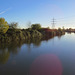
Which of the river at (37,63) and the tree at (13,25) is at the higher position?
the tree at (13,25)

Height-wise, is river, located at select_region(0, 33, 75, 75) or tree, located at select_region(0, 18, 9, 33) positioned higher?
tree, located at select_region(0, 18, 9, 33)

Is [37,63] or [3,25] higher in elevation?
[3,25]

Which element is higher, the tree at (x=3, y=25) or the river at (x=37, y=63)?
the tree at (x=3, y=25)

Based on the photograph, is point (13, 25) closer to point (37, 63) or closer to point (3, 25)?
point (3, 25)

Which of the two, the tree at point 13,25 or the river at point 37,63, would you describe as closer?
the river at point 37,63

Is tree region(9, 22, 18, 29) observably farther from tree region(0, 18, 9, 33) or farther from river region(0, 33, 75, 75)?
river region(0, 33, 75, 75)

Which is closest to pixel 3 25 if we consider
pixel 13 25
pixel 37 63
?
pixel 13 25

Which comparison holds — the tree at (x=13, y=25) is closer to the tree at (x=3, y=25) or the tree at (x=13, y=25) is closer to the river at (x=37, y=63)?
the tree at (x=3, y=25)

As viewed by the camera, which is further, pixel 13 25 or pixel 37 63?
pixel 13 25

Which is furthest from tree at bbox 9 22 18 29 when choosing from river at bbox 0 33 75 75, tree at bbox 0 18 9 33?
river at bbox 0 33 75 75

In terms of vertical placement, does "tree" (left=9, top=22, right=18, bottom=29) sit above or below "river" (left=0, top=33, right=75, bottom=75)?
above

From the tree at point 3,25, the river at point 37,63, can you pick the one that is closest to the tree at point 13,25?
the tree at point 3,25

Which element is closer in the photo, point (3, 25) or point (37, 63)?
point (37, 63)

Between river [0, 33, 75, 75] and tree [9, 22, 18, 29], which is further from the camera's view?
tree [9, 22, 18, 29]
